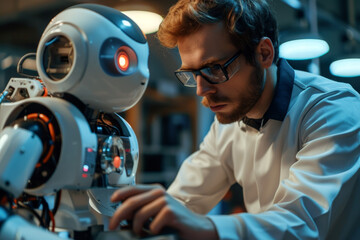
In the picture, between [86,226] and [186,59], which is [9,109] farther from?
[186,59]

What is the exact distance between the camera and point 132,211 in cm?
73

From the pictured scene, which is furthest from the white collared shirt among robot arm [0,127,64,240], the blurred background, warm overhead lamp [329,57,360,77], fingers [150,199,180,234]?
warm overhead lamp [329,57,360,77]

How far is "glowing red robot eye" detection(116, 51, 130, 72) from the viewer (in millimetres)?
853

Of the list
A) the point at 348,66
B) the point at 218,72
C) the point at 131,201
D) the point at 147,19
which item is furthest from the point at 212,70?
the point at 348,66

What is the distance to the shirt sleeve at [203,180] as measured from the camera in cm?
146

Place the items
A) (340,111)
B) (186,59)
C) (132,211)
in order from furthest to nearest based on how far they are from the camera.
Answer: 1. (186,59)
2. (340,111)
3. (132,211)

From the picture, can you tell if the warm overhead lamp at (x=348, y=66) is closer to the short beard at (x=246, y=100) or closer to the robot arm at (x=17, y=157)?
the short beard at (x=246, y=100)

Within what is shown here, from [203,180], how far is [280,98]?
448 mm

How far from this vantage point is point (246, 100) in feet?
4.17

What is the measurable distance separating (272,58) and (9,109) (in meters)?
0.87

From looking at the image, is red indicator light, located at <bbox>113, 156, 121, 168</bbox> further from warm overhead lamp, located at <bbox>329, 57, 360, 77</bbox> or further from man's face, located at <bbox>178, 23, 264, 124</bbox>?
warm overhead lamp, located at <bbox>329, 57, 360, 77</bbox>

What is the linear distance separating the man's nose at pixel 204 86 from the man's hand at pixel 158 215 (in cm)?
53

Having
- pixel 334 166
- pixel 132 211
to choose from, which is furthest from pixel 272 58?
pixel 132 211

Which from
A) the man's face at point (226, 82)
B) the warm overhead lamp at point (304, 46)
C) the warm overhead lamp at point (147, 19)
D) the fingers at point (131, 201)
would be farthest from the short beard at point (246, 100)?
the warm overhead lamp at point (304, 46)
